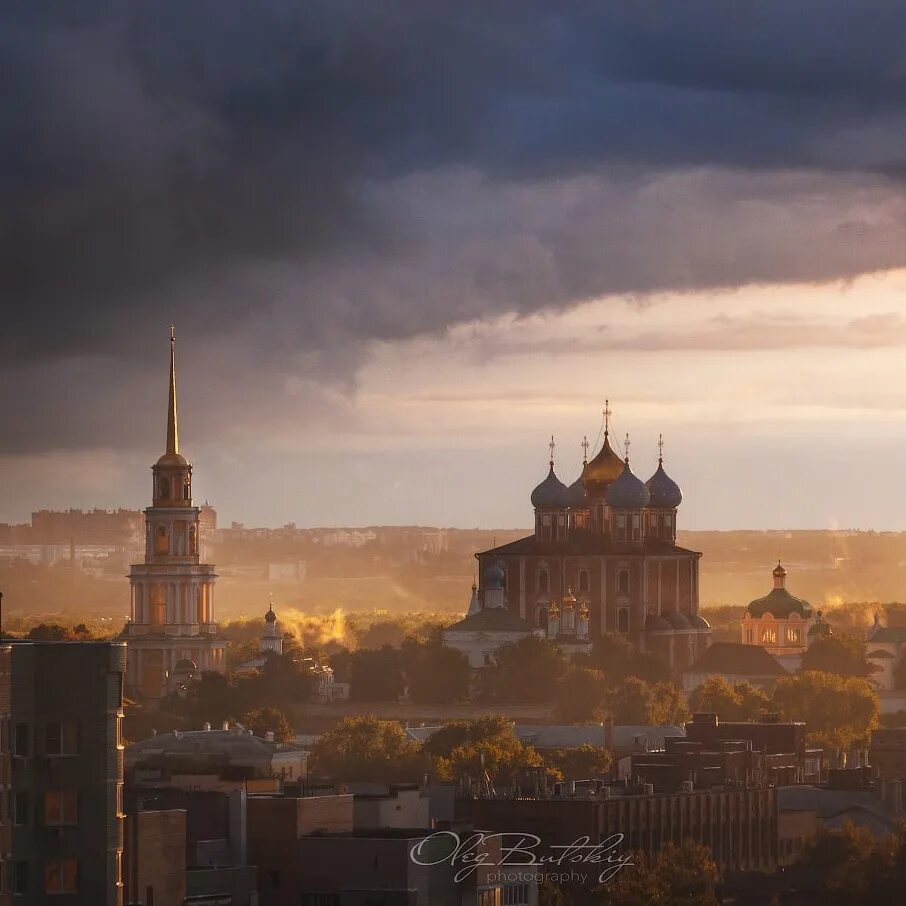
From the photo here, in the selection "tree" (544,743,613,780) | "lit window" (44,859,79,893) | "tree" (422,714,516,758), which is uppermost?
"tree" (422,714,516,758)

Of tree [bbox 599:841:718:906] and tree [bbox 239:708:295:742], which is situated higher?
tree [bbox 239:708:295:742]

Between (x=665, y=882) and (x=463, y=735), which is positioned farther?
(x=463, y=735)

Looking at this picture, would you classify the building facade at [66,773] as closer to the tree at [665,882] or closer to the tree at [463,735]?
the tree at [665,882]

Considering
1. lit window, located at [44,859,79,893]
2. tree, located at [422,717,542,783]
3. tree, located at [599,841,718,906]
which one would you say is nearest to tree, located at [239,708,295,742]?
tree, located at [422,717,542,783]

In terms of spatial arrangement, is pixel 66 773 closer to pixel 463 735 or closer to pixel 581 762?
pixel 581 762

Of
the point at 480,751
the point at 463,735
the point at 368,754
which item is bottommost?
the point at 368,754

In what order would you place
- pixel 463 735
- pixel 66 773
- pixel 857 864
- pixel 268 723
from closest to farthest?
pixel 66 773 < pixel 857 864 < pixel 463 735 < pixel 268 723

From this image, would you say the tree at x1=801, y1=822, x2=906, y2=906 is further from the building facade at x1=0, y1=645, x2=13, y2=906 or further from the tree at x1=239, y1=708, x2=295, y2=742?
the tree at x1=239, y1=708, x2=295, y2=742

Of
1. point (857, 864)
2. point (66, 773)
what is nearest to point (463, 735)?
point (857, 864)
